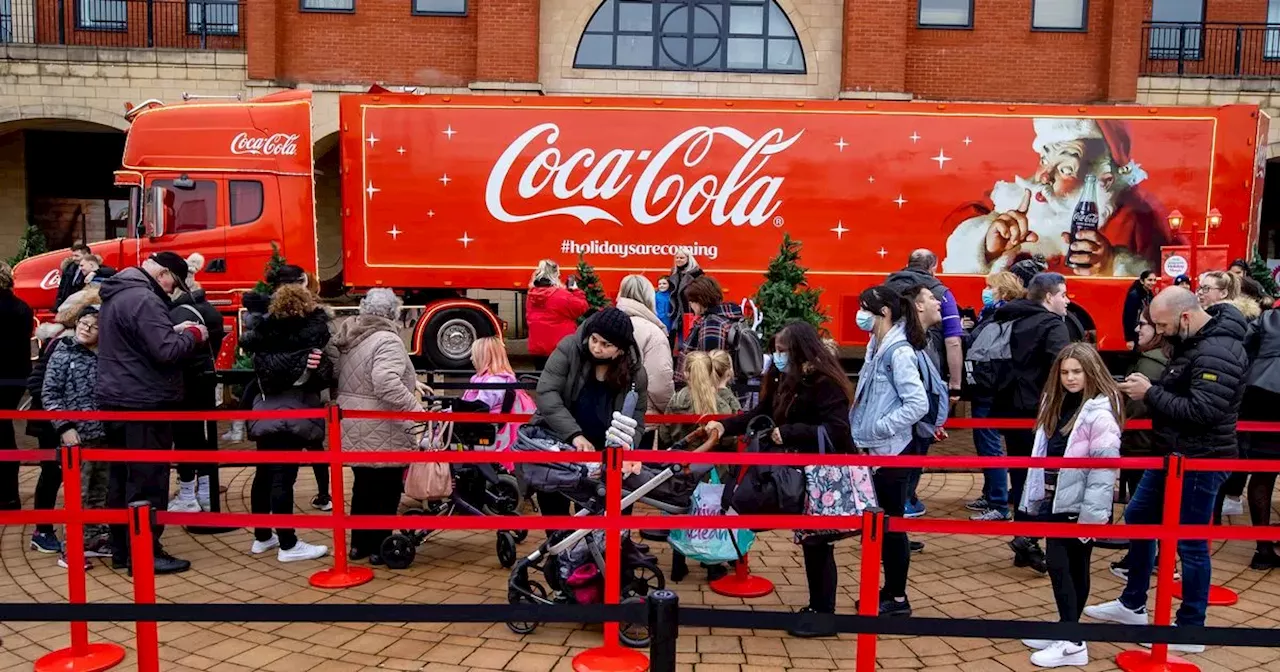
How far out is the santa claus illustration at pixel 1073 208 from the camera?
421 inches

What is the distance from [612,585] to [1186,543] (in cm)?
282

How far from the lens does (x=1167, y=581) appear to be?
3.94 metres

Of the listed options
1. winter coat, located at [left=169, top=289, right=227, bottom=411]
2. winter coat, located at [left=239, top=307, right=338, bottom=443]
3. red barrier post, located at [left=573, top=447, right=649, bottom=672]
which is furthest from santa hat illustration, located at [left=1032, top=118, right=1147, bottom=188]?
winter coat, located at [left=169, top=289, right=227, bottom=411]

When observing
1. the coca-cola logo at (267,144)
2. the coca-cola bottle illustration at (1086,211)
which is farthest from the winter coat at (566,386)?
the coca-cola bottle illustration at (1086,211)

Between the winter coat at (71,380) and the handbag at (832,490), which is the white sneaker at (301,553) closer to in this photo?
the winter coat at (71,380)

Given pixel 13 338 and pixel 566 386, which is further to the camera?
pixel 13 338

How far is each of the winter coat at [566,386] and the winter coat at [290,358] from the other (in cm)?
163

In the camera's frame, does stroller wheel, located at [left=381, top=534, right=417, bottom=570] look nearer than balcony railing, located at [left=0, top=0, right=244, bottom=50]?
Yes

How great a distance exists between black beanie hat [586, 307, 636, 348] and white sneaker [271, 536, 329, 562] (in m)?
2.57

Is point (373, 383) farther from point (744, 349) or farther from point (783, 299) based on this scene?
point (783, 299)

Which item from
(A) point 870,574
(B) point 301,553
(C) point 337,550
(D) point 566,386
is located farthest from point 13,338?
(A) point 870,574

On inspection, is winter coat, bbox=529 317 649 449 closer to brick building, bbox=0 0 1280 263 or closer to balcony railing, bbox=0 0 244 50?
brick building, bbox=0 0 1280 263

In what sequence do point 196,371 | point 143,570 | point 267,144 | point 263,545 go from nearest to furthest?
point 143,570 → point 263,545 → point 196,371 → point 267,144

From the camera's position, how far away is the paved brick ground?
13.6ft
